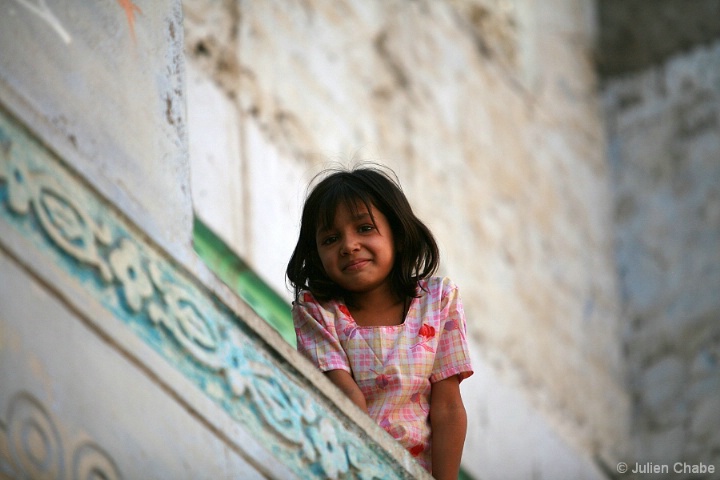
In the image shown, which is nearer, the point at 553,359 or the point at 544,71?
the point at 553,359

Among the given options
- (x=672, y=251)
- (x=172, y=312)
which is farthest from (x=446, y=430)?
(x=672, y=251)

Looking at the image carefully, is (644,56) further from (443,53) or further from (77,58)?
(77,58)

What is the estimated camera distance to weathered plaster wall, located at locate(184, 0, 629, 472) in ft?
15.6

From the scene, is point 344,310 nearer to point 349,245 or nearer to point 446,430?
point 349,245

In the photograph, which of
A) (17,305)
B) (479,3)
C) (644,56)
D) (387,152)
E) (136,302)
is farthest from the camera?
(644,56)

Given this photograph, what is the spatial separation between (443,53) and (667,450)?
2.37 meters

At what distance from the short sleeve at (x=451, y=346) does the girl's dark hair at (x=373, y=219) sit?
0.08 m

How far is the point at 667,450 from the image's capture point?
6504 millimetres

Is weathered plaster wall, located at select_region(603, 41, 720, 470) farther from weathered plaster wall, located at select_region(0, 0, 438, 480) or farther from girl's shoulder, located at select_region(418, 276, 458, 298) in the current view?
weathered plaster wall, located at select_region(0, 0, 438, 480)

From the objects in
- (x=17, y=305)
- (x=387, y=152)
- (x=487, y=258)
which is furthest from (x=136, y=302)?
(x=487, y=258)

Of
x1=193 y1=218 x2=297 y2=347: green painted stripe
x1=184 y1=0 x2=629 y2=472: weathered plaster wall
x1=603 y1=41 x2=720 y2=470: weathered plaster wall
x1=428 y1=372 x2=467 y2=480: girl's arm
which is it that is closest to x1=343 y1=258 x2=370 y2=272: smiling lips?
x1=428 y1=372 x2=467 y2=480: girl's arm

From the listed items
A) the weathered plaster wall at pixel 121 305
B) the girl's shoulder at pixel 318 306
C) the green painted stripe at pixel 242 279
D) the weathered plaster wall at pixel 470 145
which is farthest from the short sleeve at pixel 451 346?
the weathered plaster wall at pixel 470 145

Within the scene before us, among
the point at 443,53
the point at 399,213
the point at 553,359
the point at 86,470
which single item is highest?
the point at 443,53

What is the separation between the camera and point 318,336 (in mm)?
2535
